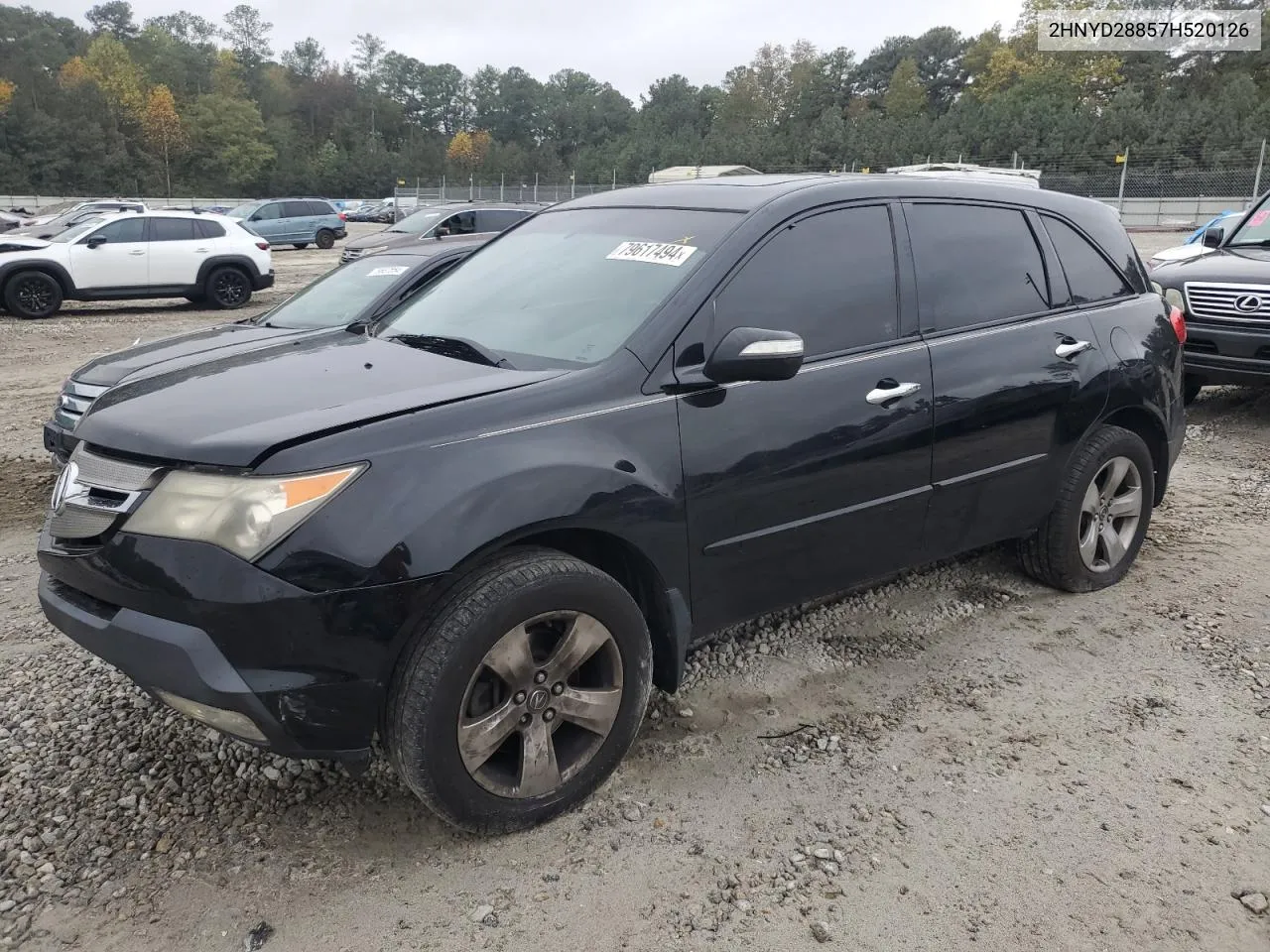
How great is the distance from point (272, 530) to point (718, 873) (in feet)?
4.73

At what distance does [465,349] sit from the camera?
3.18 metres

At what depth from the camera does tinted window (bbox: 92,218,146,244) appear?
1489 cm

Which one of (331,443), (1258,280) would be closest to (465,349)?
(331,443)

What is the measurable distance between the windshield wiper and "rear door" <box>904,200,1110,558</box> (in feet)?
5.18

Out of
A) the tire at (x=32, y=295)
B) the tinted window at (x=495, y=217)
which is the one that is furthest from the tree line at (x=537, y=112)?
the tire at (x=32, y=295)

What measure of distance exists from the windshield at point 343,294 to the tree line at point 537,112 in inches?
1503

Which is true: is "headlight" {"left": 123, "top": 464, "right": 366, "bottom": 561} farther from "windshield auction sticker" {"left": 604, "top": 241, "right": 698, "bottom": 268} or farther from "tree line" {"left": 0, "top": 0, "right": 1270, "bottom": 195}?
"tree line" {"left": 0, "top": 0, "right": 1270, "bottom": 195}

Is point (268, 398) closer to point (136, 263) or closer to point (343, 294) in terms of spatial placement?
point (343, 294)

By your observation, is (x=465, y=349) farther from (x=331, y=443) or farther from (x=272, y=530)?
(x=272, y=530)

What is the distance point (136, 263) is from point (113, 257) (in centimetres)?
31

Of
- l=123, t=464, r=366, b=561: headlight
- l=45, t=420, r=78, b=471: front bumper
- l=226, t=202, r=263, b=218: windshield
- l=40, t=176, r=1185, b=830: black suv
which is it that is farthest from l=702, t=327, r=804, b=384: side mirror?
l=226, t=202, r=263, b=218: windshield

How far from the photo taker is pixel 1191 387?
7852 mm

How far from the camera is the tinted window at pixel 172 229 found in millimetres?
15203

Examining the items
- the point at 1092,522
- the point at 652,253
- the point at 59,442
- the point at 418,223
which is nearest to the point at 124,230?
the point at 418,223
